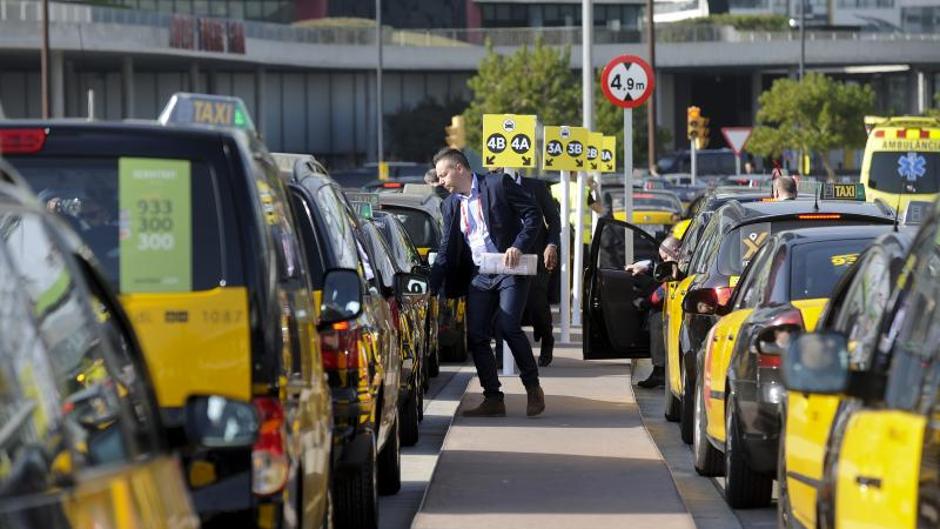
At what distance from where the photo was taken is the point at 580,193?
2356 cm

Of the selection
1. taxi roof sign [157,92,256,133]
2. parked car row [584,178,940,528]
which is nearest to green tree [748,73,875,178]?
parked car row [584,178,940,528]

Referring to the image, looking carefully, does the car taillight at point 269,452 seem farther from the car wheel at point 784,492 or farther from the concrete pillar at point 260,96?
the concrete pillar at point 260,96

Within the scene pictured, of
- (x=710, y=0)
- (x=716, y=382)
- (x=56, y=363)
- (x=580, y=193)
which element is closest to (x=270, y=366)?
(x=56, y=363)

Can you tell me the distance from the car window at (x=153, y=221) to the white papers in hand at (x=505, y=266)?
7.81m

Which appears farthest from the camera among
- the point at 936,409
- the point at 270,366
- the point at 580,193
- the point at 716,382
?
the point at 580,193

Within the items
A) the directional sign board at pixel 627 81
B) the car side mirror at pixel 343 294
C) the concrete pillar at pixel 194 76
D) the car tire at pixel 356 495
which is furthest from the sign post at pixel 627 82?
the concrete pillar at pixel 194 76

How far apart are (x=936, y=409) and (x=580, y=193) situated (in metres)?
18.6

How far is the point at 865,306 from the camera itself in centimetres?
690

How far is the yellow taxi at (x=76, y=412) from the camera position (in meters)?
3.76

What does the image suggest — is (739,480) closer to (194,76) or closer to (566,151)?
(566,151)

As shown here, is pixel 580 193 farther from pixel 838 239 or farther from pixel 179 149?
pixel 179 149

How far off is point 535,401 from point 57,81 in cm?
5920

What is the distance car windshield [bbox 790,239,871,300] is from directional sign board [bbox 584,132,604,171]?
12.2 m

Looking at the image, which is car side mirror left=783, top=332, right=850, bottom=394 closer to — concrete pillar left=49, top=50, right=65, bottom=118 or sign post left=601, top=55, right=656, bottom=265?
sign post left=601, top=55, right=656, bottom=265
